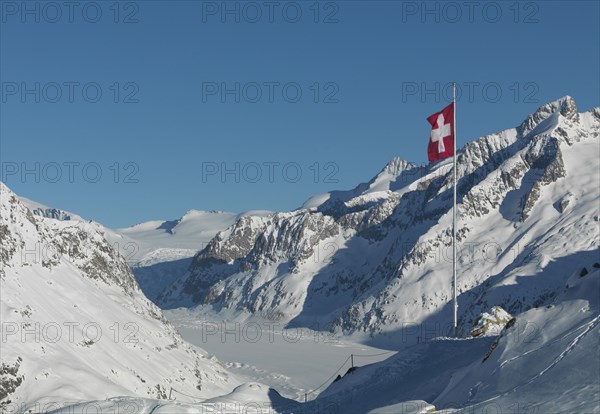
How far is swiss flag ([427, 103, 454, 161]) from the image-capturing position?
40769 millimetres

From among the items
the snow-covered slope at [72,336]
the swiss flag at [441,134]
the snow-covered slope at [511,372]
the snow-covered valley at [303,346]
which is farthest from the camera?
the snow-covered slope at [72,336]

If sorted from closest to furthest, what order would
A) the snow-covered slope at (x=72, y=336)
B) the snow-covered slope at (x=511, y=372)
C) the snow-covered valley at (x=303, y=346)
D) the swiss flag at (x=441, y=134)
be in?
1. the snow-covered slope at (x=511, y=372)
2. the snow-covered valley at (x=303, y=346)
3. the swiss flag at (x=441, y=134)
4. the snow-covered slope at (x=72, y=336)

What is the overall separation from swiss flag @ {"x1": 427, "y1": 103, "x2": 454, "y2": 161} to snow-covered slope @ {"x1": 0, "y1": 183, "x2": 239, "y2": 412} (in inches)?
1086

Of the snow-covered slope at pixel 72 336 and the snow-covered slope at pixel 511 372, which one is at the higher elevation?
the snow-covered slope at pixel 72 336

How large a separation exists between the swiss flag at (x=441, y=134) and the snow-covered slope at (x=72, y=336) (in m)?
27.6

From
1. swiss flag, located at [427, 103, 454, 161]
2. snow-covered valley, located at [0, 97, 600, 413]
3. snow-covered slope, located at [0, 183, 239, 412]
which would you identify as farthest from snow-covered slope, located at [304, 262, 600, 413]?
snow-covered slope, located at [0, 183, 239, 412]

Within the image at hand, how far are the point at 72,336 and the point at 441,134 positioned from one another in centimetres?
3949

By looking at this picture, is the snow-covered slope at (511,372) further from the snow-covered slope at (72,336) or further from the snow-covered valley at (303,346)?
the snow-covered slope at (72,336)

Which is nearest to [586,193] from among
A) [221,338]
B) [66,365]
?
[221,338]

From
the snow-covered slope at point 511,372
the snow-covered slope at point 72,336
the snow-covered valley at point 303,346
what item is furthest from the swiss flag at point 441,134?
the snow-covered slope at point 72,336

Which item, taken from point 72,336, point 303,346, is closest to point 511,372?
point 72,336

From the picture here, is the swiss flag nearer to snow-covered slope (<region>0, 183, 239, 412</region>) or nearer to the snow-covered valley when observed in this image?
the snow-covered valley

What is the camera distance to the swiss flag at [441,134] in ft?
134

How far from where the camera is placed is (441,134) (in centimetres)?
4144
